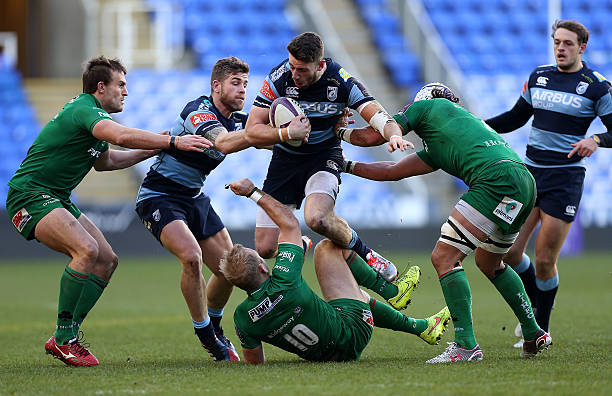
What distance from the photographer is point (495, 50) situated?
24453 millimetres

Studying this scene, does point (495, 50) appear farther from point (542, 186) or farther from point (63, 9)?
point (542, 186)

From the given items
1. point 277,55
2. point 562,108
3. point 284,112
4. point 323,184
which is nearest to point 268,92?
point 284,112

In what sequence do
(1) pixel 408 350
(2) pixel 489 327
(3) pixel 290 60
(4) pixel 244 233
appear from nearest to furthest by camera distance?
(3) pixel 290 60
(1) pixel 408 350
(2) pixel 489 327
(4) pixel 244 233

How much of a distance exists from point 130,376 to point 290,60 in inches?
108

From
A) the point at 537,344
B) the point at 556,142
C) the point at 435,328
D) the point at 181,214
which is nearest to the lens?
the point at 537,344

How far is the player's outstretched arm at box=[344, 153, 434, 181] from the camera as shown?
23.3 feet

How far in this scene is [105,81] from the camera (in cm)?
733

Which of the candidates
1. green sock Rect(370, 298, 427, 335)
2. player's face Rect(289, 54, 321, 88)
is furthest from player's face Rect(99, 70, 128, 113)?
green sock Rect(370, 298, 427, 335)

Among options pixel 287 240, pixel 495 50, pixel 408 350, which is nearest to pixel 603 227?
pixel 495 50

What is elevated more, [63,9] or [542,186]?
[542,186]

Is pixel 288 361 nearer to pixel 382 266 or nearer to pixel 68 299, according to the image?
pixel 382 266

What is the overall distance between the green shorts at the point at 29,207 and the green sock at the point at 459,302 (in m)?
3.17

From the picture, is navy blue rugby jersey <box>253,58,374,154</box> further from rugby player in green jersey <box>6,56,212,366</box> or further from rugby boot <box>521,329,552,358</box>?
rugby boot <box>521,329,552,358</box>

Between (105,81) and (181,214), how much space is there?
128 cm
